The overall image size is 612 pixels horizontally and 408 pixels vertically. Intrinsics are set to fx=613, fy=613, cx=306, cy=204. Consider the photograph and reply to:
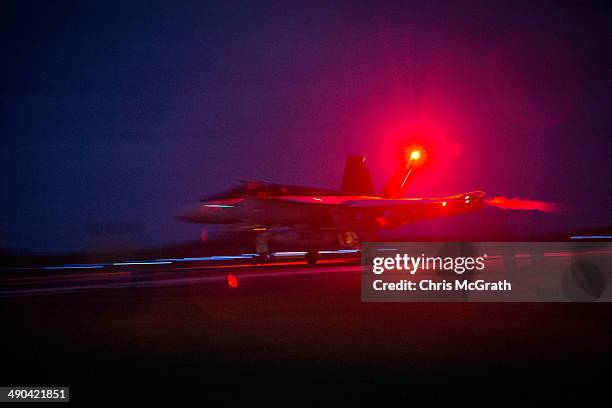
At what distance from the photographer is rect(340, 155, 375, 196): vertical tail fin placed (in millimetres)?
37000

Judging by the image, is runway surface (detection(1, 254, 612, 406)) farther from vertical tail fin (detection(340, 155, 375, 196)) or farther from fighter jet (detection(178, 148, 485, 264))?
vertical tail fin (detection(340, 155, 375, 196))

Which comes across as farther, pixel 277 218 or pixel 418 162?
pixel 418 162

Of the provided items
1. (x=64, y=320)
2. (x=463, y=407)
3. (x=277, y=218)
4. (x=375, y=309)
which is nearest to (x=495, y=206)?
(x=277, y=218)

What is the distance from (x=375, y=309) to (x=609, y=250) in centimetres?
2051

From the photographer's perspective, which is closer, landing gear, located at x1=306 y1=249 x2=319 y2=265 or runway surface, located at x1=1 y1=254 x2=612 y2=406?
runway surface, located at x1=1 y1=254 x2=612 y2=406

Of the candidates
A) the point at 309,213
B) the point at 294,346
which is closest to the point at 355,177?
the point at 309,213

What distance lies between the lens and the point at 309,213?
2750 cm

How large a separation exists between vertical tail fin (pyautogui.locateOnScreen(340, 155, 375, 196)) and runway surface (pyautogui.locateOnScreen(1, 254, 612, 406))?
73.8ft

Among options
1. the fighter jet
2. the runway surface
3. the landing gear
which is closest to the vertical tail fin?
the fighter jet

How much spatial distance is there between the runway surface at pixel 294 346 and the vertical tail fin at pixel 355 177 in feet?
73.8

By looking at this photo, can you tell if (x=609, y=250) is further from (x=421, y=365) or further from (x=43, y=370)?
(x=43, y=370)

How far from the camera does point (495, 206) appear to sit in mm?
28438

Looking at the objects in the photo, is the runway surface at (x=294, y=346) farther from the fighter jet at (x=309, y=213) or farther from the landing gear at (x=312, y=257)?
the landing gear at (x=312, y=257)

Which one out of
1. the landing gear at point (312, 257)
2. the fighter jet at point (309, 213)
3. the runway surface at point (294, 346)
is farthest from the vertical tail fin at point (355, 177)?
the runway surface at point (294, 346)
